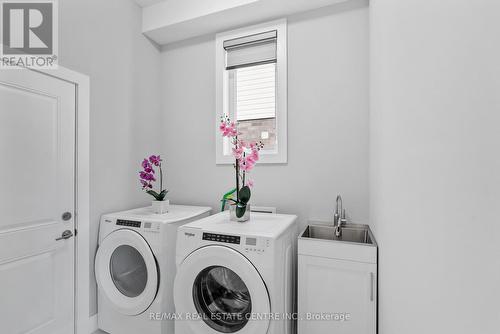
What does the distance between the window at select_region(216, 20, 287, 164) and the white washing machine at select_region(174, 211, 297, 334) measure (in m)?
0.96

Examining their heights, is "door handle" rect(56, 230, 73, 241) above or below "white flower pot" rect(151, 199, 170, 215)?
below

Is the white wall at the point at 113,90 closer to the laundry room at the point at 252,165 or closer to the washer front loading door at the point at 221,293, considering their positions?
the laundry room at the point at 252,165

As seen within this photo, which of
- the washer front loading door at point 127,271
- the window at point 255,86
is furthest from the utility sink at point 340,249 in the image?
the washer front loading door at point 127,271

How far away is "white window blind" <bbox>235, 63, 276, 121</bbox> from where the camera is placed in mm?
2281

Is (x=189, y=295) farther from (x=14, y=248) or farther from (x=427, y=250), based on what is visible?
(x=427, y=250)

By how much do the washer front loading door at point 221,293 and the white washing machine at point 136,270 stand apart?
1.06 ft

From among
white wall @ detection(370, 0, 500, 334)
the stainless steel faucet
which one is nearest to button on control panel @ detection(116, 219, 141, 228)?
the stainless steel faucet

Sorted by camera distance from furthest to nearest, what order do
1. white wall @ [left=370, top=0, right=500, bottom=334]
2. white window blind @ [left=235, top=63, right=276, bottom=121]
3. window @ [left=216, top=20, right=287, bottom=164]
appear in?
1. white window blind @ [left=235, top=63, right=276, bottom=121]
2. window @ [left=216, top=20, right=287, bottom=164]
3. white wall @ [left=370, top=0, right=500, bottom=334]

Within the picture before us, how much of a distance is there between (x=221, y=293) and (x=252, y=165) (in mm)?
904

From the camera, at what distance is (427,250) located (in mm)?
592

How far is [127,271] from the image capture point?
1947 mm

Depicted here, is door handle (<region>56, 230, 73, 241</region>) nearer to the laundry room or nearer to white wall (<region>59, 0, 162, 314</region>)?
the laundry room

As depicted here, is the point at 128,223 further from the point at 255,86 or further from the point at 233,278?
the point at 255,86

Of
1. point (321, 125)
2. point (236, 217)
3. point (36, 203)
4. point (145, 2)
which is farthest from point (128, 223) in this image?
point (145, 2)
